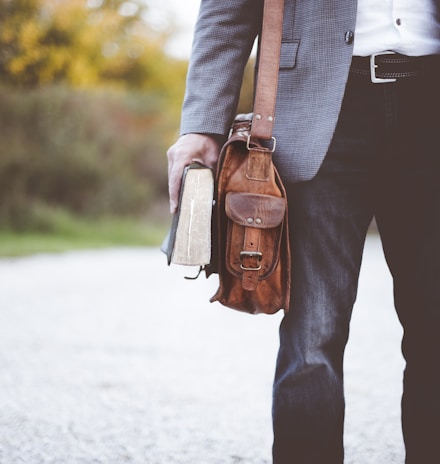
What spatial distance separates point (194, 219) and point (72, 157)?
1643cm

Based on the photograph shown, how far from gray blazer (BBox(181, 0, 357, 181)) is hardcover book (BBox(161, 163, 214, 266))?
0.14 metres

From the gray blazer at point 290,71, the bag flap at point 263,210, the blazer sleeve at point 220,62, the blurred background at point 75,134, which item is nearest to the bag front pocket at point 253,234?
the bag flap at point 263,210

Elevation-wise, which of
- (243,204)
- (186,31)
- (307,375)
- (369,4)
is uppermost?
(186,31)

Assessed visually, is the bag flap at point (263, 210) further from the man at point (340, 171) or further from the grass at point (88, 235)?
the grass at point (88, 235)

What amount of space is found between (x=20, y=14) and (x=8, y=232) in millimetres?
6018

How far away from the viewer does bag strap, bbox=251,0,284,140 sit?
2.03 metres

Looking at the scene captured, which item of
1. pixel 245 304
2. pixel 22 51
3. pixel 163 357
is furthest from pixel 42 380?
pixel 22 51

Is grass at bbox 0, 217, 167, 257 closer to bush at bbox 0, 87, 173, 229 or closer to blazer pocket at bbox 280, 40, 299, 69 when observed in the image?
bush at bbox 0, 87, 173, 229

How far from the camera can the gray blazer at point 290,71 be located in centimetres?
201

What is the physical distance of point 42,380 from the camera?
13.9ft

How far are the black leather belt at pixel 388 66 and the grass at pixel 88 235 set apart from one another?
11.2 m

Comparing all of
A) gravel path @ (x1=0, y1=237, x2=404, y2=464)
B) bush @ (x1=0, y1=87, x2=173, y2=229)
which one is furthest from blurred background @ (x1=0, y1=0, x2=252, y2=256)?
gravel path @ (x1=0, y1=237, x2=404, y2=464)

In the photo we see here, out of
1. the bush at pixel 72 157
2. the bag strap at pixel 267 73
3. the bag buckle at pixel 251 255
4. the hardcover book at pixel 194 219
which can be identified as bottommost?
the bag buckle at pixel 251 255

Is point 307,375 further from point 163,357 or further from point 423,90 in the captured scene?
point 163,357
